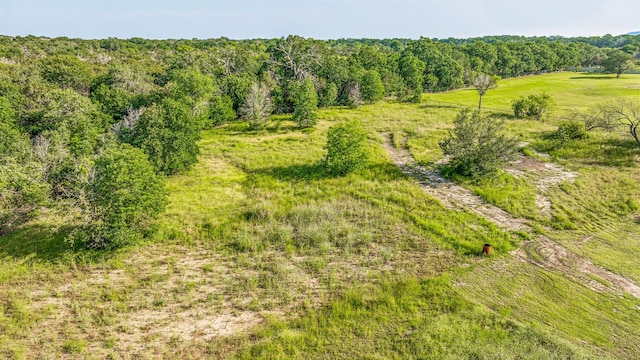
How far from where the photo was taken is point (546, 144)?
3506 centimetres

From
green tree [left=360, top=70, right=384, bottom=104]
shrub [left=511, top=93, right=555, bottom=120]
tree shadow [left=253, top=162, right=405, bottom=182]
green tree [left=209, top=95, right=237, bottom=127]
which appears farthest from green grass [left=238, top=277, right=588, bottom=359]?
Result: green tree [left=360, top=70, right=384, bottom=104]

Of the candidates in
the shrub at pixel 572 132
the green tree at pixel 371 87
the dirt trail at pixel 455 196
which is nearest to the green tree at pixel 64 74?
the green tree at pixel 371 87

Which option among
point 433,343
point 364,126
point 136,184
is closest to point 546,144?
point 364,126

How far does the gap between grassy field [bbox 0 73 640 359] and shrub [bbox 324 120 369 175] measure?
147cm

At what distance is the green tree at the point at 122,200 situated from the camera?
18.0 meters

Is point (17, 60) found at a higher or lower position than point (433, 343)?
higher

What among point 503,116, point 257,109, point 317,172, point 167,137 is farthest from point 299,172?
point 503,116

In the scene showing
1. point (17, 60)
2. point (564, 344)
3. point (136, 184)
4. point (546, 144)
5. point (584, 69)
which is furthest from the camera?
point (584, 69)

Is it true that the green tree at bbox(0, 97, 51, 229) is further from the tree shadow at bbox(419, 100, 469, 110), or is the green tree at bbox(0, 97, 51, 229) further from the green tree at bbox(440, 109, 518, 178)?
the tree shadow at bbox(419, 100, 469, 110)

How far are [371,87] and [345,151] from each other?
3302 centimetres

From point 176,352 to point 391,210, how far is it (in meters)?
15.5

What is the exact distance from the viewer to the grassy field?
41.9 feet

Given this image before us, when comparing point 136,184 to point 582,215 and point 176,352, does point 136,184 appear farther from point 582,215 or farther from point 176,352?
point 582,215

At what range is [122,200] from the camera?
720 inches
